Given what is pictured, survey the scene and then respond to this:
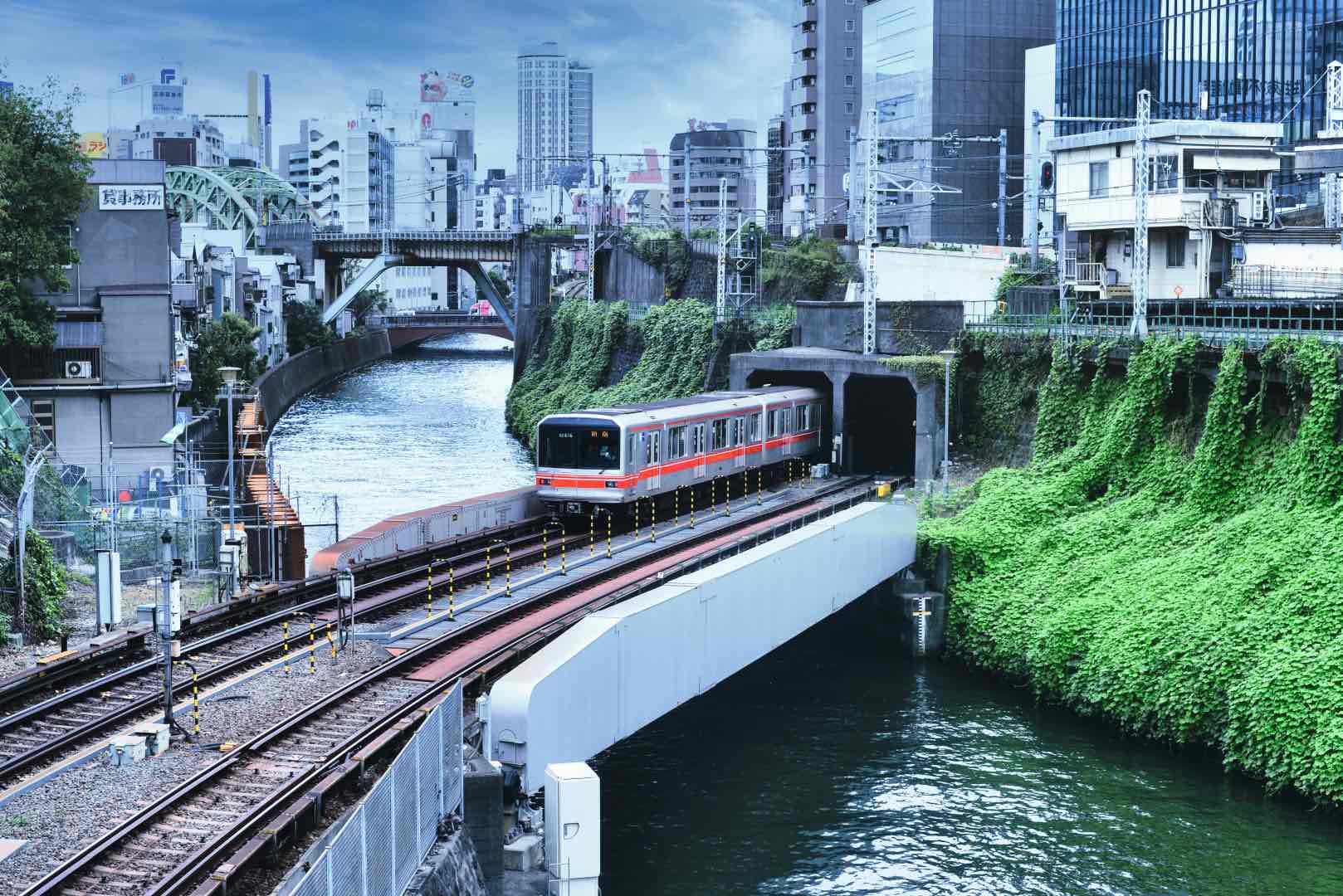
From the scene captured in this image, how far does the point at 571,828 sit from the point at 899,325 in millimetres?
24840

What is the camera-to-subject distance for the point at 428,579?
23516 millimetres

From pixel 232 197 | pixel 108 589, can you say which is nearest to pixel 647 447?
pixel 108 589

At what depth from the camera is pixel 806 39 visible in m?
91.9

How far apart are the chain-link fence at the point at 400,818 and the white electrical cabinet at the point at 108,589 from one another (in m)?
7.91

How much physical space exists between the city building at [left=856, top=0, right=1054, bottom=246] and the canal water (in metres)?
47.4

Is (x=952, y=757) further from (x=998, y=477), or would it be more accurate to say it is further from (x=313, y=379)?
(x=313, y=379)

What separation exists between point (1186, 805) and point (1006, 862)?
3.07m

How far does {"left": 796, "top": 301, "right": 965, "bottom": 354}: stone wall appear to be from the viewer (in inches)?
1444

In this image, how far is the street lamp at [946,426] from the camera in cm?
3212

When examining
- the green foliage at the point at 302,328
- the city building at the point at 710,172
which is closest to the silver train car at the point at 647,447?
the green foliage at the point at 302,328

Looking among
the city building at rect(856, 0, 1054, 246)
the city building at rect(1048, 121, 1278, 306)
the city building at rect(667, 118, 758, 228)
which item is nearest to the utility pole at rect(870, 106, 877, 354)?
the city building at rect(1048, 121, 1278, 306)

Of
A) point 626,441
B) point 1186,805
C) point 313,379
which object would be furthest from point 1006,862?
point 313,379

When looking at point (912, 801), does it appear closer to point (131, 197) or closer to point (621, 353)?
point (131, 197)

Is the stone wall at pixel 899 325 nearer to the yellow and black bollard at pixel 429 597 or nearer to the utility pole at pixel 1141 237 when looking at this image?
the utility pole at pixel 1141 237
